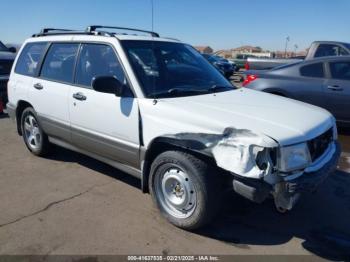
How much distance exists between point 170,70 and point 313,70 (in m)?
4.12

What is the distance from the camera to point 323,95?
6953mm

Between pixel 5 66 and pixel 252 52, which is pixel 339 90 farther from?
pixel 252 52

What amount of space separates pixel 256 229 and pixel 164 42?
2487mm

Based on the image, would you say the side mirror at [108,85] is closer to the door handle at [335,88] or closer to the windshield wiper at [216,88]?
the windshield wiper at [216,88]

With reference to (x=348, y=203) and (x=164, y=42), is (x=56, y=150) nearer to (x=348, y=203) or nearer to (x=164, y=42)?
(x=164, y=42)

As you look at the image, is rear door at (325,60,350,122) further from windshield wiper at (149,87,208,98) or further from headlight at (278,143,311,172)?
headlight at (278,143,311,172)

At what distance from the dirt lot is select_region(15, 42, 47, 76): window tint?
159cm

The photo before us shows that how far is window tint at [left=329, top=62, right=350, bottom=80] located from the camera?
6.90 m

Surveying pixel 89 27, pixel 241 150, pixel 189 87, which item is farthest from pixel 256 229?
pixel 89 27

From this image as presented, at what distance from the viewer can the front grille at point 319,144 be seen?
337 cm

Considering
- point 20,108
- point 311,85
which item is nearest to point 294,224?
point 311,85

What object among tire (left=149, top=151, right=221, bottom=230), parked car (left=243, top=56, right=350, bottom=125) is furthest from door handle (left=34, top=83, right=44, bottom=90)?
parked car (left=243, top=56, right=350, bottom=125)

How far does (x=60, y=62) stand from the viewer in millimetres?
4945

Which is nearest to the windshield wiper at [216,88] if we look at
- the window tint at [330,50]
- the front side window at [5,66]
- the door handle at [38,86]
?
the door handle at [38,86]
